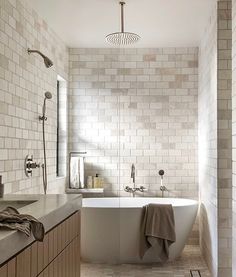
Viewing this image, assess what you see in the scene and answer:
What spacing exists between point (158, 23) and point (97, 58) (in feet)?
4.44

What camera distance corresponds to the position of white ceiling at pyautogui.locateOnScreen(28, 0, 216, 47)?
4.12 m

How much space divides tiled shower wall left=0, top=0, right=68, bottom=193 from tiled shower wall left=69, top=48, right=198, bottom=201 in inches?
35.4

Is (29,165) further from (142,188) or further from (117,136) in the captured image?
(142,188)

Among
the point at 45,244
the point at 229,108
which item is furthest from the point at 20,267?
the point at 229,108

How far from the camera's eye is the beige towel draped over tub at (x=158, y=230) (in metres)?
4.44

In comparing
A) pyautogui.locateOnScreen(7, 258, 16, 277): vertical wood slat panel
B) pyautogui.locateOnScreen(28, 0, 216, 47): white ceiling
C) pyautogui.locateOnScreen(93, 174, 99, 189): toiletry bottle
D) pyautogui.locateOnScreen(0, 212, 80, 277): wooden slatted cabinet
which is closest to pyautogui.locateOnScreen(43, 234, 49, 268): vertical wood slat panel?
pyautogui.locateOnScreen(0, 212, 80, 277): wooden slatted cabinet

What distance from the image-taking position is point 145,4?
13.5 ft

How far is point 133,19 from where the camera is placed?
4547 mm

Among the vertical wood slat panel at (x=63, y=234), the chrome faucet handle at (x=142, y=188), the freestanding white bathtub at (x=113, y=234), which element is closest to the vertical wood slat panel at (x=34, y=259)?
the vertical wood slat panel at (x=63, y=234)

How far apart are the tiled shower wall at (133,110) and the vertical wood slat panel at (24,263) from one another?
399cm

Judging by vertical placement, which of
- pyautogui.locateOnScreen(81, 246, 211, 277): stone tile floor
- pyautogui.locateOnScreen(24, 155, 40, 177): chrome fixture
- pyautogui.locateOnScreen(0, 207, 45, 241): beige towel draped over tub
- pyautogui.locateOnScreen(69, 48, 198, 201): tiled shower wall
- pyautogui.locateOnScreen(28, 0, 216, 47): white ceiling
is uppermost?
pyautogui.locateOnScreen(28, 0, 216, 47): white ceiling

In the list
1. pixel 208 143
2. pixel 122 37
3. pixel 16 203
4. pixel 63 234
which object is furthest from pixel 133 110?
pixel 63 234

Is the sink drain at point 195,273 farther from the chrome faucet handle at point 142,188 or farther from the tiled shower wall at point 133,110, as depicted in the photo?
the tiled shower wall at point 133,110

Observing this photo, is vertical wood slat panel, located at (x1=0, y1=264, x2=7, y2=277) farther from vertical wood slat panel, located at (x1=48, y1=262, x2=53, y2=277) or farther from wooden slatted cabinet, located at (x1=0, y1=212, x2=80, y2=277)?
vertical wood slat panel, located at (x1=48, y1=262, x2=53, y2=277)
